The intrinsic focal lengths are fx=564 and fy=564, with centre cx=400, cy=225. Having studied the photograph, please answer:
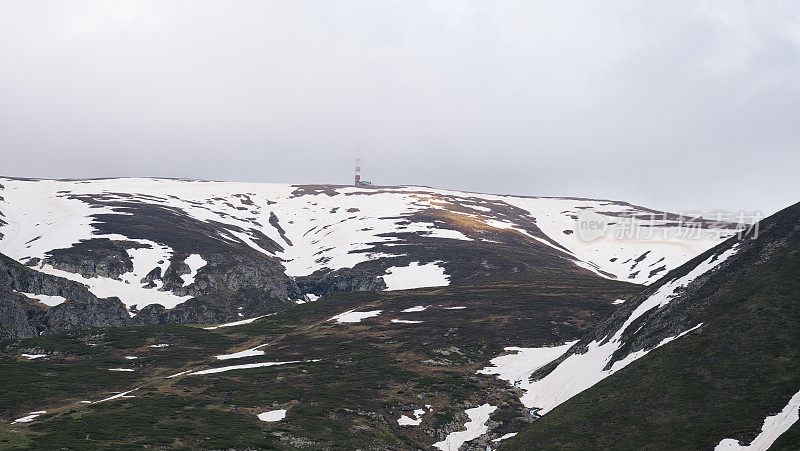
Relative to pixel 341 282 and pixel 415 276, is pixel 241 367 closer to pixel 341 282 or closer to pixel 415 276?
pixel 341 282

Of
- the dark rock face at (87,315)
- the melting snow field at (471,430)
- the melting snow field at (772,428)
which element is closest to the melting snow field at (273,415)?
the melting snow field at (471,430)

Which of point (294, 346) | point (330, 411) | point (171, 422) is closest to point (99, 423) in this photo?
point (171, 422)

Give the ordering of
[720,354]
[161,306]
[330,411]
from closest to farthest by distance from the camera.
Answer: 1. [720,354]
2. [330,411]
3. [161,306]

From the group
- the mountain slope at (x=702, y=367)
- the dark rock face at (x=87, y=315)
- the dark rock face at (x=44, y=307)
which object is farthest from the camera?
the dark rock face at (x=87, y=315)

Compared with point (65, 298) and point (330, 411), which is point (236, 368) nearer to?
point (330, 411)

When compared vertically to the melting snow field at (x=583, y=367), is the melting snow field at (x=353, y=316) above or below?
below

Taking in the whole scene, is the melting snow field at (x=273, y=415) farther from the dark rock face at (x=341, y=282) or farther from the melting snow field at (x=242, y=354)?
the dark rock face at (x=341, y=282)
